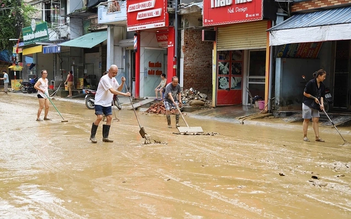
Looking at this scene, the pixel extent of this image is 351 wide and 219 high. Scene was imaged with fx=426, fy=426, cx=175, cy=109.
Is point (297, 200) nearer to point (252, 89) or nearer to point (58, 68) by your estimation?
point (252, 89)

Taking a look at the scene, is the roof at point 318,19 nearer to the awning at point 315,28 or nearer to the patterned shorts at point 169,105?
the awning at point 315,28

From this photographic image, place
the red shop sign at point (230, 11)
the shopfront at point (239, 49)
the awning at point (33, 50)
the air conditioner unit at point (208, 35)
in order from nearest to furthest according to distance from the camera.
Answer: the red shop sign at point (230, 11), the shopfront at point (239, 49), the air conditioner unit at point (208, 35), the awning at point (33, 50)

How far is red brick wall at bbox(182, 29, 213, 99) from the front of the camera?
18.9 metres

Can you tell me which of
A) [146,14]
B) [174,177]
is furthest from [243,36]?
[174,177]

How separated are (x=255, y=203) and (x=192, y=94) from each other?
13318 mm

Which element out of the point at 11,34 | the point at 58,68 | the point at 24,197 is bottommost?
the point at 24,197

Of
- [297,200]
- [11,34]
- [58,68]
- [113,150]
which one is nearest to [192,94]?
[113,150]

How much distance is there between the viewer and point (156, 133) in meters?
11.2

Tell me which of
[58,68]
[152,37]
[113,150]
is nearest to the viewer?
[113,150]

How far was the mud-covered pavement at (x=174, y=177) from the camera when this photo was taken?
15.9 ft

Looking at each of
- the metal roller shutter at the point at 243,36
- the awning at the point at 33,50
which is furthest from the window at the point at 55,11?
the metal roller shutter at the point at 243,36

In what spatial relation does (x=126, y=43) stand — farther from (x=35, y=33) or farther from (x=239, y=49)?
(x=35, y=33)

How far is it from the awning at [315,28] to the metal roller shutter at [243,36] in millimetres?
1417

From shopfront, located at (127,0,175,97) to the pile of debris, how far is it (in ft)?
5.18
